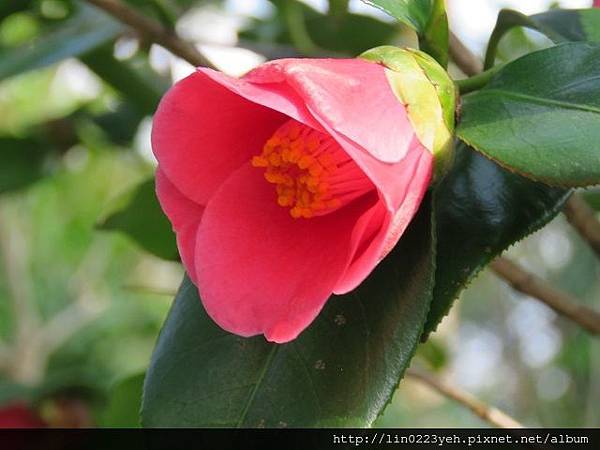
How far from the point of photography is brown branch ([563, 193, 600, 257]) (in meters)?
0.88

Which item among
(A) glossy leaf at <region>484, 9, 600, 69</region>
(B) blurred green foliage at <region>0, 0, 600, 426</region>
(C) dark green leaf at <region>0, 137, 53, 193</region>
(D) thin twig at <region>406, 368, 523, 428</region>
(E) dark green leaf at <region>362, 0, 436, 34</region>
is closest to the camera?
(E) dark green leaf at <region>362, 0, 436, 34</region>

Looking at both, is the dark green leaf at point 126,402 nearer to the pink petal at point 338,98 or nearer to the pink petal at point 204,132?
the pink petal at point 204,132

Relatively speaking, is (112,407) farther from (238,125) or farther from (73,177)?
(73,177)

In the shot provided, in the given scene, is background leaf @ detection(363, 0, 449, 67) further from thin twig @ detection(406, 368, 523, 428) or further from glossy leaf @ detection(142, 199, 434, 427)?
thin twig @ detection(406, 368, 523, 428)

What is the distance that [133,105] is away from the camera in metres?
1.45

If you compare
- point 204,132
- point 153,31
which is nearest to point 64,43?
point 153,31

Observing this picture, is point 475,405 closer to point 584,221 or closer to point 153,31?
point 584,221

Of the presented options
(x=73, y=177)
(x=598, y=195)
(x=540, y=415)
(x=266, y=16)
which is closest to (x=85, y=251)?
(x=73, y=177)

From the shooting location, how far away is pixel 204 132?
63 centimetres

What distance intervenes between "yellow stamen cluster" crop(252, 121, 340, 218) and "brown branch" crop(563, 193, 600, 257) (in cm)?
36

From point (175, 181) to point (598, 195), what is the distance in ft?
1.85

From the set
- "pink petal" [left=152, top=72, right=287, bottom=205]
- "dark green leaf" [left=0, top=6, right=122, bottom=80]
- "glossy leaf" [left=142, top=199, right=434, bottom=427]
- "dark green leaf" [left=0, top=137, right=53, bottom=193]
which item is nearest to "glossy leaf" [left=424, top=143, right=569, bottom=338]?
"glossy leaf" [left=142, top=199, right=434, bottom=427]

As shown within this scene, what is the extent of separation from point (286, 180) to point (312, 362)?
139 mm

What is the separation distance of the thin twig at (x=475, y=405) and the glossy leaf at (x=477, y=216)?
315mm
